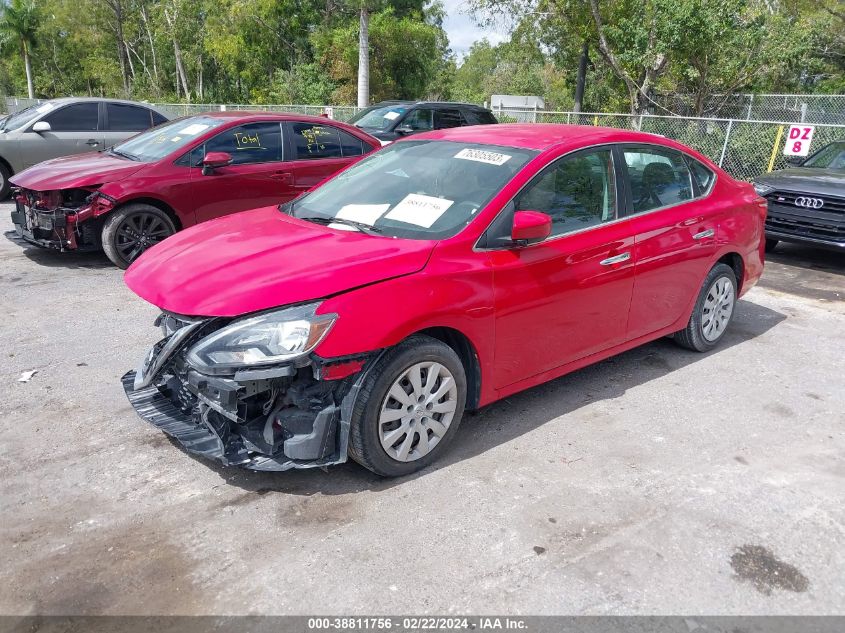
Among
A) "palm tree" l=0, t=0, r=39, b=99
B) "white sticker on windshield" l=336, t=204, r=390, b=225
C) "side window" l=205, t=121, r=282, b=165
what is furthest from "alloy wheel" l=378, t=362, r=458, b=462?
"palm tree" l=0, t=0, r=39, b=99

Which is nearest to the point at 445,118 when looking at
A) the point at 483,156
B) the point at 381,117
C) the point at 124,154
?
the point at 381,117

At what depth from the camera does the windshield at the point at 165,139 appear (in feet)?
24.1

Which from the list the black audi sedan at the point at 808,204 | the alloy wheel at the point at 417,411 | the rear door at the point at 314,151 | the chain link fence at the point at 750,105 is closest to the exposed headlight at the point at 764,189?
the black audi sedan at the point at 808,204

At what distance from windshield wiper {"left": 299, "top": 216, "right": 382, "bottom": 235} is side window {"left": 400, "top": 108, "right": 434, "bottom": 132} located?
852 centimetres

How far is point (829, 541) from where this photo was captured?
316cm

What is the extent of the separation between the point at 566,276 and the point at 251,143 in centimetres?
485

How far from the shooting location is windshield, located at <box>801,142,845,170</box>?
362 inches

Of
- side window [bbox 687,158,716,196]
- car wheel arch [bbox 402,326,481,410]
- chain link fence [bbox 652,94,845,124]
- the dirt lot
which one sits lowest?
the dirt lot

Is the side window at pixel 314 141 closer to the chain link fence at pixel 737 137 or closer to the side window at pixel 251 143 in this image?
the side window at pixel 251 143

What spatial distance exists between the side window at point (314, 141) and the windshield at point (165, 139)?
2.81 ft

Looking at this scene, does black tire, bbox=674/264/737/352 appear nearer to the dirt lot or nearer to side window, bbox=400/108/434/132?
the dirt lot

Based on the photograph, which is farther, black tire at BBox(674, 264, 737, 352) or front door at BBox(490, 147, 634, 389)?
black tire at BBox(674, 264, 737, 352)

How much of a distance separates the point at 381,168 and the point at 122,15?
160 feet

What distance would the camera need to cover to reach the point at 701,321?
5.29 m
